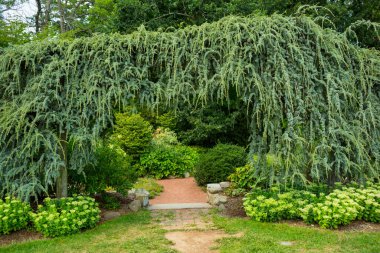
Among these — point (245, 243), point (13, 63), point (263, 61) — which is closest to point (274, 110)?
point (263, 61)

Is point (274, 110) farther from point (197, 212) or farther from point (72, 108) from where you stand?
point (72, 108)

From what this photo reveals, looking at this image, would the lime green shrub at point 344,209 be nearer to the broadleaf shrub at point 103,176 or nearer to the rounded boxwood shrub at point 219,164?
the broadleaf shrub at point 103,176

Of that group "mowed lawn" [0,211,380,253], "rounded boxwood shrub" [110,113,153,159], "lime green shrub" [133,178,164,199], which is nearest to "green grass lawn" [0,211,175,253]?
"mowed lawn" [0,211,380,253]

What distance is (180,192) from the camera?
29.2ft

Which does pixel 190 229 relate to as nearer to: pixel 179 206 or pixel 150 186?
pixel 179 206

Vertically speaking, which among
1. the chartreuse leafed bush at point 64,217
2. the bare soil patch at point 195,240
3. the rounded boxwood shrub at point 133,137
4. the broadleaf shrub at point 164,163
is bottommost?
the bare soil patch at point 195,240

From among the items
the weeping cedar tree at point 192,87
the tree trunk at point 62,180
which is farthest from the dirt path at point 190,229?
the tree trunk at point 62,180

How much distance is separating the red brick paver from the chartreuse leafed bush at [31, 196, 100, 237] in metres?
2.38

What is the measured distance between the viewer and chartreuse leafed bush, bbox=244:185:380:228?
5.06m

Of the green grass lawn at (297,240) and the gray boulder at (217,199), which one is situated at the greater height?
the gray boulder at (217,199)

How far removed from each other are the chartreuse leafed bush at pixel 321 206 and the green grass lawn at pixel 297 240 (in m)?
0.18

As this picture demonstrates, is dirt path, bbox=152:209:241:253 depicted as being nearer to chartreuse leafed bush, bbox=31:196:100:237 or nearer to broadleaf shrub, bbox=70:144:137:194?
broadleaf shrub, bbox=70:144:137:194

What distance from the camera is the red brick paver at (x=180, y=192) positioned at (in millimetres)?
8039

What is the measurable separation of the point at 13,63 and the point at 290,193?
191 inches
